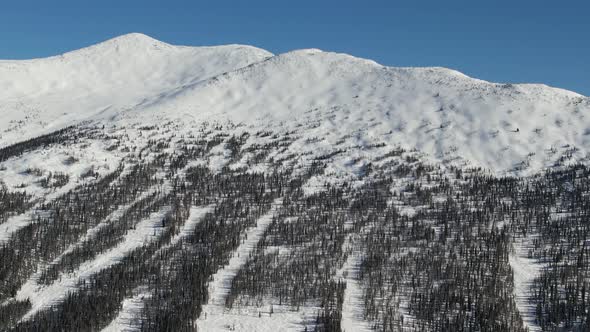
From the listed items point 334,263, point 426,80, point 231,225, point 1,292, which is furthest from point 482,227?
point 426,80

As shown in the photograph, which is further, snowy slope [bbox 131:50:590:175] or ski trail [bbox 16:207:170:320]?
snowy slope [bbox 131:50:590:175]

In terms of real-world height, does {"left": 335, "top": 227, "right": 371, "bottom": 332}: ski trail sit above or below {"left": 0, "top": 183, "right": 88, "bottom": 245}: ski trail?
below

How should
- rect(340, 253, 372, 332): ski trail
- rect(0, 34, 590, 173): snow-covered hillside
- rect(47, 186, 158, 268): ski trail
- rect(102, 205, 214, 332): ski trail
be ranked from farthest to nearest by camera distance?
rect(0, 34, 590, 173): snow-covered hillside → rect(47, 186, 158, 268): ski trail → rect(102, 205, 214, 332): ski trail → rect(340, 253, 372, 332): ski trail

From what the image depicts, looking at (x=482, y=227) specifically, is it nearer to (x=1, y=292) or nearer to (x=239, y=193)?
(x=239, y=193)

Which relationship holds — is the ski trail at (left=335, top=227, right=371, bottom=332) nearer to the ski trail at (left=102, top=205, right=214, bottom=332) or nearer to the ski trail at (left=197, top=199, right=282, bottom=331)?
the ski trail at (left=197, top=199, right=282, bottom=331)

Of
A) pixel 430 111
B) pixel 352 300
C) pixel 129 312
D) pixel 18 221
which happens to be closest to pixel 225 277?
pixel 129 312

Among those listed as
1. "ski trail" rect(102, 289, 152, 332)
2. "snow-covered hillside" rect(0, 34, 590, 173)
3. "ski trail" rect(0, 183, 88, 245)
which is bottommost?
"ski trail" rect(102, 289, 152, 332)

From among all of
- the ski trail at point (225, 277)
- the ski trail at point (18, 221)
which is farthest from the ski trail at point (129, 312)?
the ski trail at point (18, 221)

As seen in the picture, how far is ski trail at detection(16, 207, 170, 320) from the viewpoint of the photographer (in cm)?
5984

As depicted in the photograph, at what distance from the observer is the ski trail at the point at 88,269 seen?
196 ft

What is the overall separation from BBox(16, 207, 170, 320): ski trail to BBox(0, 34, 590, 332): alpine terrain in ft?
1.04

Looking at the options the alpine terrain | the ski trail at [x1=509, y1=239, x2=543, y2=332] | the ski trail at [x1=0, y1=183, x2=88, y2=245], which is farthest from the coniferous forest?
the ski trail at [x1=0, y1=183, x2=88, y2=245]

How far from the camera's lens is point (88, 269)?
6862 centimetres

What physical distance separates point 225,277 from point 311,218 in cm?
2547
